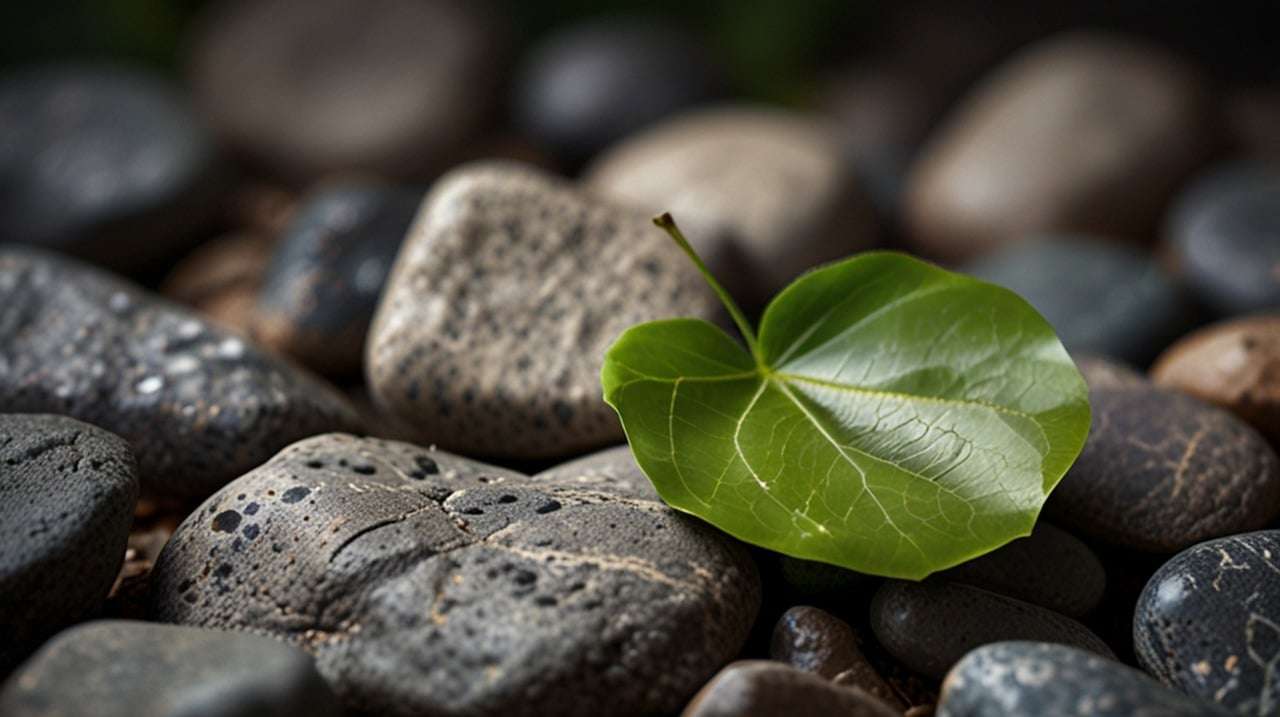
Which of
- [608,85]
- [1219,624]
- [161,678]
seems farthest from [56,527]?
[608,85]

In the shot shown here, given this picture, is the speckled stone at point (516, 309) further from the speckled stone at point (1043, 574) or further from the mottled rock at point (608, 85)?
the mottled rock at point (608, 85)

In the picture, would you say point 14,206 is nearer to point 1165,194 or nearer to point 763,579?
point 763,579

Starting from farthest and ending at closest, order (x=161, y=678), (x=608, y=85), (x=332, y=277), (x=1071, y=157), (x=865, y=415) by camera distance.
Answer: (x=608, y=85) < (x=1071, y=157) < (x=332, y=277) < (x=865, y=415) < (x=161, y=678)

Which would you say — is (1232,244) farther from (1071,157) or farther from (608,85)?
(608,85)

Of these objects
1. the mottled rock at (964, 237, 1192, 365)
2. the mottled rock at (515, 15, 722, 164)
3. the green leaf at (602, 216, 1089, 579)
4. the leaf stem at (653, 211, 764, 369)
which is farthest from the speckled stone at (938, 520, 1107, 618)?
the mottled rock at (515, 15, 722, 164)

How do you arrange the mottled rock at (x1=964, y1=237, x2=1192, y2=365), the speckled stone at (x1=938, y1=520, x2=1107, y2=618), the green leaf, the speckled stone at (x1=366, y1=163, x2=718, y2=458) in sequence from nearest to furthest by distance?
the green leaf
the speckled stone at (x1=938, y1=520, x2=1107, y2=618)
the speckled stone at (x1=366, y1=163, x2=718, y2=458)
the mottled rock at (x1=964, y1=237, x2=1192, y2=365)

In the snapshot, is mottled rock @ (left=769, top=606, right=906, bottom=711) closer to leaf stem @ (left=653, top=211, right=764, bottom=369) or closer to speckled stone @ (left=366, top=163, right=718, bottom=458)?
leaf stem @ (left=653, top=211, right=764, bottom=369)

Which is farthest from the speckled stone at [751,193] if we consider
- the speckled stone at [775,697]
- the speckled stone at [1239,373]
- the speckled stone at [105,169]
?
the speckled stone at [775,697]
